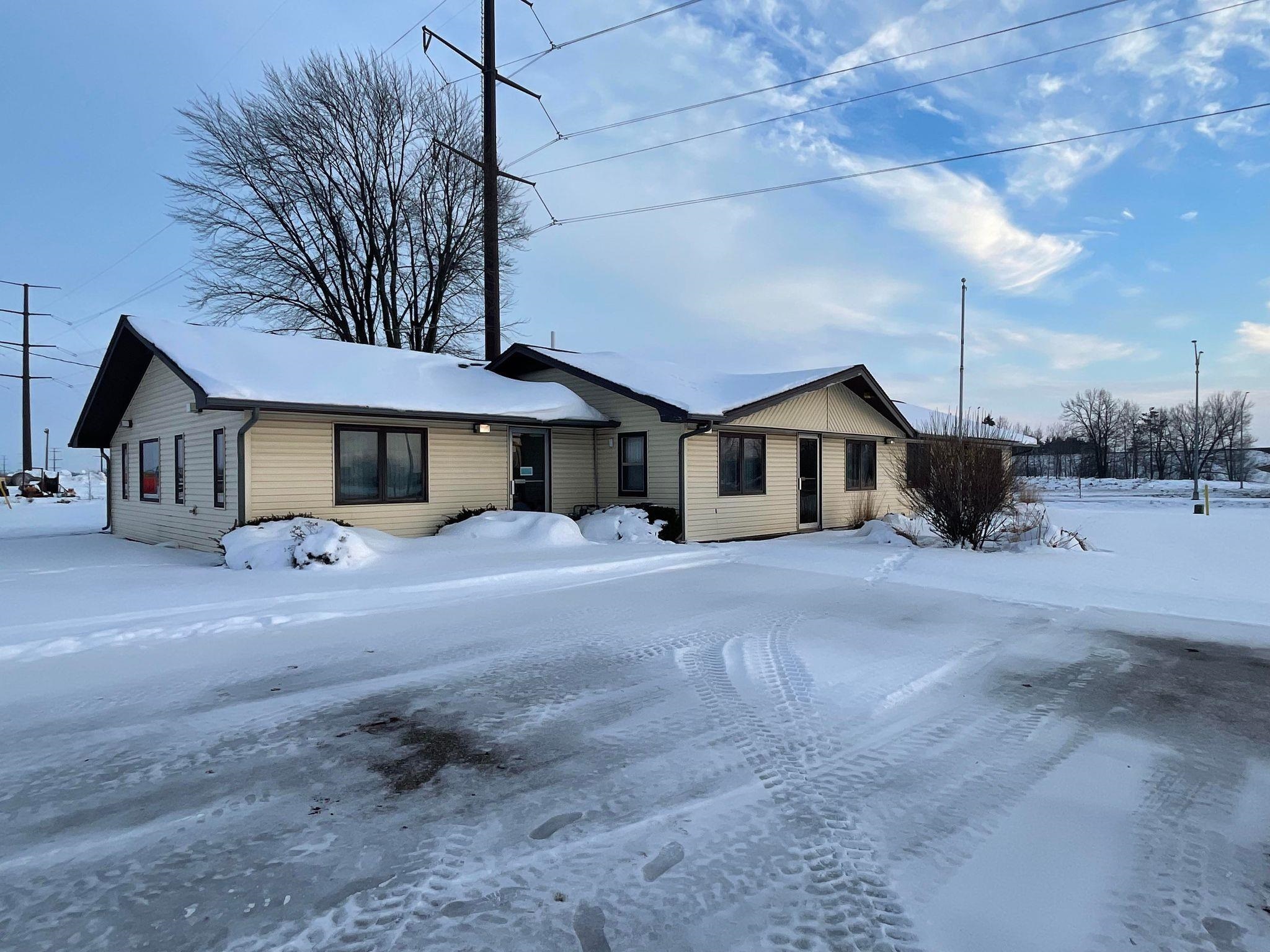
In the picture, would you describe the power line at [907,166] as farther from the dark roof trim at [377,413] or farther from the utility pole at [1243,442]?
the utility pole at [1243,442]

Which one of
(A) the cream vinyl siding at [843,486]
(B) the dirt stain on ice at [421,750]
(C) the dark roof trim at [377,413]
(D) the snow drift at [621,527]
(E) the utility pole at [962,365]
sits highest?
(E) the utility pole at [962,365]

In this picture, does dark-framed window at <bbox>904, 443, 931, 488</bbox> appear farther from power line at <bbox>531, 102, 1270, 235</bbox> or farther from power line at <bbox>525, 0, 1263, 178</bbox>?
power line at <bbox>525, 0, 1263, 178</bbox>

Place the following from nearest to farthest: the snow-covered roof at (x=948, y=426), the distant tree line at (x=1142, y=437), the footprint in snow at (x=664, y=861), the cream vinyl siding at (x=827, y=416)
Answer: the footprint in snow at (x=664, y=861)
the snow-covered roof at (x=948, y=426)
the cream vinyl siding at (x=827, y=416)
the distant tree line at (x=1142, y=437)

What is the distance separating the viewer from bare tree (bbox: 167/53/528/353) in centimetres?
2280

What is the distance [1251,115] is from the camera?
10297mm

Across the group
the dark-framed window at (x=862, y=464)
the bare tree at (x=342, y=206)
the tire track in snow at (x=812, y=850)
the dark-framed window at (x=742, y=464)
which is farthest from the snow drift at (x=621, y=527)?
the bare tree at (x=342, y=206)

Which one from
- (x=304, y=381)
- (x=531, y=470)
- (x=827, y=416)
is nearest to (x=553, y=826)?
(x=304, y=381)

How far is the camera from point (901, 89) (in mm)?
12812

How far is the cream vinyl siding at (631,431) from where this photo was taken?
1341 cm

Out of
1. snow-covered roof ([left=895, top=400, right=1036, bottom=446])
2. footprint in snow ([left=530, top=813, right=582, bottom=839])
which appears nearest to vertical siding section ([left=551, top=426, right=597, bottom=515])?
snow-covered roof ([left=895, top=400, right=1036, bottom=446])

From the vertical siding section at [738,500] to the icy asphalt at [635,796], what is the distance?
751 centimetres

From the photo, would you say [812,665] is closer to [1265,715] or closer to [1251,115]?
[1265,715]

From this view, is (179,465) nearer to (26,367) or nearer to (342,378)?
(342,378)

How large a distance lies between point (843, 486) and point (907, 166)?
728 cm
